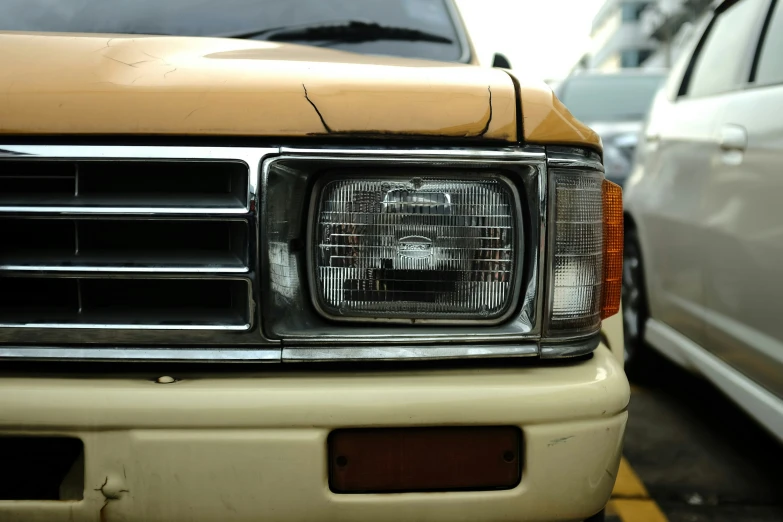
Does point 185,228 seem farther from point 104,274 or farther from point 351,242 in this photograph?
point 351,242

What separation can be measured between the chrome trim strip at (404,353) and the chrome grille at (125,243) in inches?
3.4

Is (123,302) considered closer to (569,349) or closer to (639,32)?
(569,349)

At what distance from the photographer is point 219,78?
4.35ft

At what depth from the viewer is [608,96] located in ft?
25.4

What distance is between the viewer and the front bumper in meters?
1.24

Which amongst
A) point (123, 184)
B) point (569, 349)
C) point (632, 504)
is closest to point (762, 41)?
point (632, 504)

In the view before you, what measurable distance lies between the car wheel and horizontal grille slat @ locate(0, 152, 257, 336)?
102 inches

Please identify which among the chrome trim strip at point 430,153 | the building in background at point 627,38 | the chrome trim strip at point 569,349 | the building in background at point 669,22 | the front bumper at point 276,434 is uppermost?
the building in background at point 627,38

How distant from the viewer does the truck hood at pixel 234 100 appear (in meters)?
1.27

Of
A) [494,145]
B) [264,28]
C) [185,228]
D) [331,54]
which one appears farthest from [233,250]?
[264,28]

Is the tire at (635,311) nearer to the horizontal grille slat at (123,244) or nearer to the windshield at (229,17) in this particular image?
the windshield at (229,17)

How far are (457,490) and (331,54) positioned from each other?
0.97 meters

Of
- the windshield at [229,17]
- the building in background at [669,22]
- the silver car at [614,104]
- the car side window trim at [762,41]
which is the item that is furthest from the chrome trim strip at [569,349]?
the building in background at [669,22]

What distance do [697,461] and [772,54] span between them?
4.69ft
